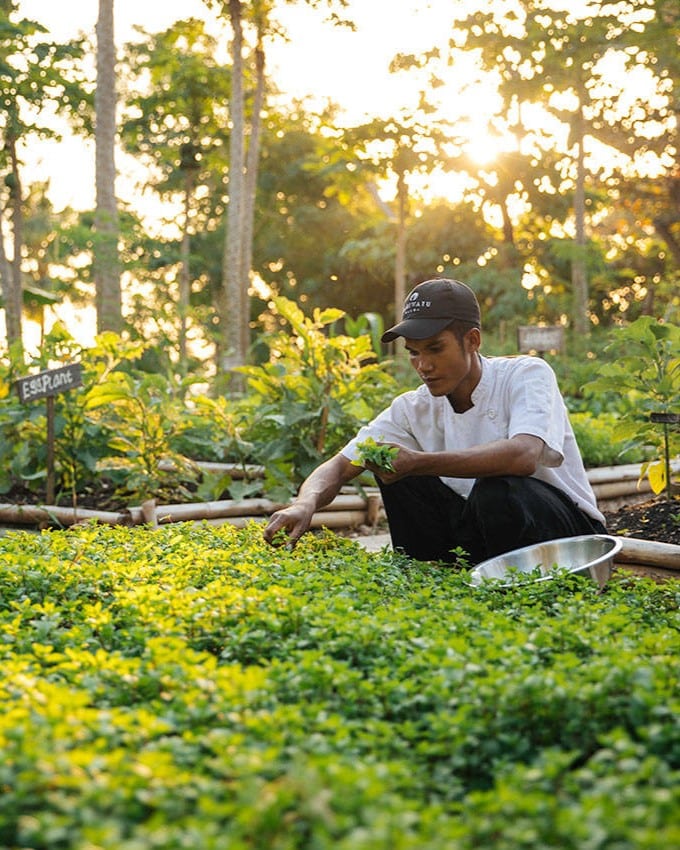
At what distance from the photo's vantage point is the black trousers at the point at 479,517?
450cm

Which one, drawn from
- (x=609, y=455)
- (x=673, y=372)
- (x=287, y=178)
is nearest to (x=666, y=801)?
(x=673, y=372)

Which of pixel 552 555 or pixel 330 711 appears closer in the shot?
pixel 330 711

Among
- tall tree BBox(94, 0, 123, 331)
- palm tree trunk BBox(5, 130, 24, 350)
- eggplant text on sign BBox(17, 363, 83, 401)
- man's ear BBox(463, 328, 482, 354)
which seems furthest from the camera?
palm tree trunk BBox(5, 130, 24, 350)

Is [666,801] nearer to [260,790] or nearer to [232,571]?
[260,790]

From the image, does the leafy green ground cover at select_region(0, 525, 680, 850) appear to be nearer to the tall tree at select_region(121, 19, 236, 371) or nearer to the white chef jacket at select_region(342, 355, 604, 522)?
the white chef jacket at select_region(342, 355, 604, 522)

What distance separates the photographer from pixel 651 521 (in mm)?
6219

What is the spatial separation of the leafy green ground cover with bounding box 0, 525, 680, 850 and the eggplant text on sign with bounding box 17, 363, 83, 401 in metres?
2.79

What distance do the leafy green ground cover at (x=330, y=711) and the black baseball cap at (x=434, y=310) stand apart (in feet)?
3.63

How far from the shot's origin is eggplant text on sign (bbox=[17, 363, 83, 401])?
259 inches

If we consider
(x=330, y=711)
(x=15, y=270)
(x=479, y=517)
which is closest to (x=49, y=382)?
(x=479, y=517)

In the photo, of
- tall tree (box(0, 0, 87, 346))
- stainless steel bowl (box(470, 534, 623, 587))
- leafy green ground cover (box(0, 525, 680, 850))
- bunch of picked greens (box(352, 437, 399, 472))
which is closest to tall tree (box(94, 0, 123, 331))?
tall tree (box(0, 0, 87, 346))

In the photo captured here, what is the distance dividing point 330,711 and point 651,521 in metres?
4.01

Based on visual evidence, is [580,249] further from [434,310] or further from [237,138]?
[434,310]

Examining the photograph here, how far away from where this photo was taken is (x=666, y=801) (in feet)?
6.48
